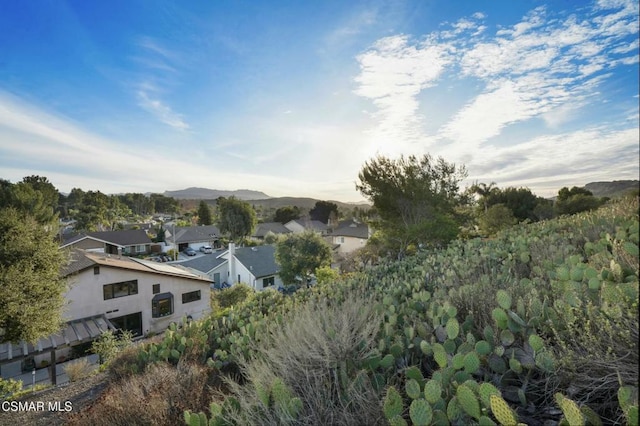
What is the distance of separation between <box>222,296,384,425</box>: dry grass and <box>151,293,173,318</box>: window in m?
14.0

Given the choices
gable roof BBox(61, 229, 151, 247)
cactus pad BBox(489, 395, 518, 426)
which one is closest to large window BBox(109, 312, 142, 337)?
cactus pad BBox(489, 395, 518, 426)

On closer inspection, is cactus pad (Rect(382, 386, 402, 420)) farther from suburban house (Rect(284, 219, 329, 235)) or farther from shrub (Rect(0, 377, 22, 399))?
suburban house (Rect(284, 219, 329, 235))

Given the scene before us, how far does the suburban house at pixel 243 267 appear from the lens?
69.9 feet

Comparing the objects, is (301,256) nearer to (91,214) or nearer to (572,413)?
(572,413)

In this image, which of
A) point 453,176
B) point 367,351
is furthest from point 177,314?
point 453,176

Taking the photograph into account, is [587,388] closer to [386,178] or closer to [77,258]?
[386,178]

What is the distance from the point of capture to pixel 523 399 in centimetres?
178

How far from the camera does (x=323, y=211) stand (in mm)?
55750

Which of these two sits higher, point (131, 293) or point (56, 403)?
point (56, 403)

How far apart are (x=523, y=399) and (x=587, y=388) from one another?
353 millimetres

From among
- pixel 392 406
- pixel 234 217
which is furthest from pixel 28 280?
pixel 234 217

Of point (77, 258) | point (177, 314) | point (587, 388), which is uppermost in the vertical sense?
point (587, 388)

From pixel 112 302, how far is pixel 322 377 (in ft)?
47.7

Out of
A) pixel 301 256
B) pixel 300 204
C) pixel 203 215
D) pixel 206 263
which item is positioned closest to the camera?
pixel 301 256
